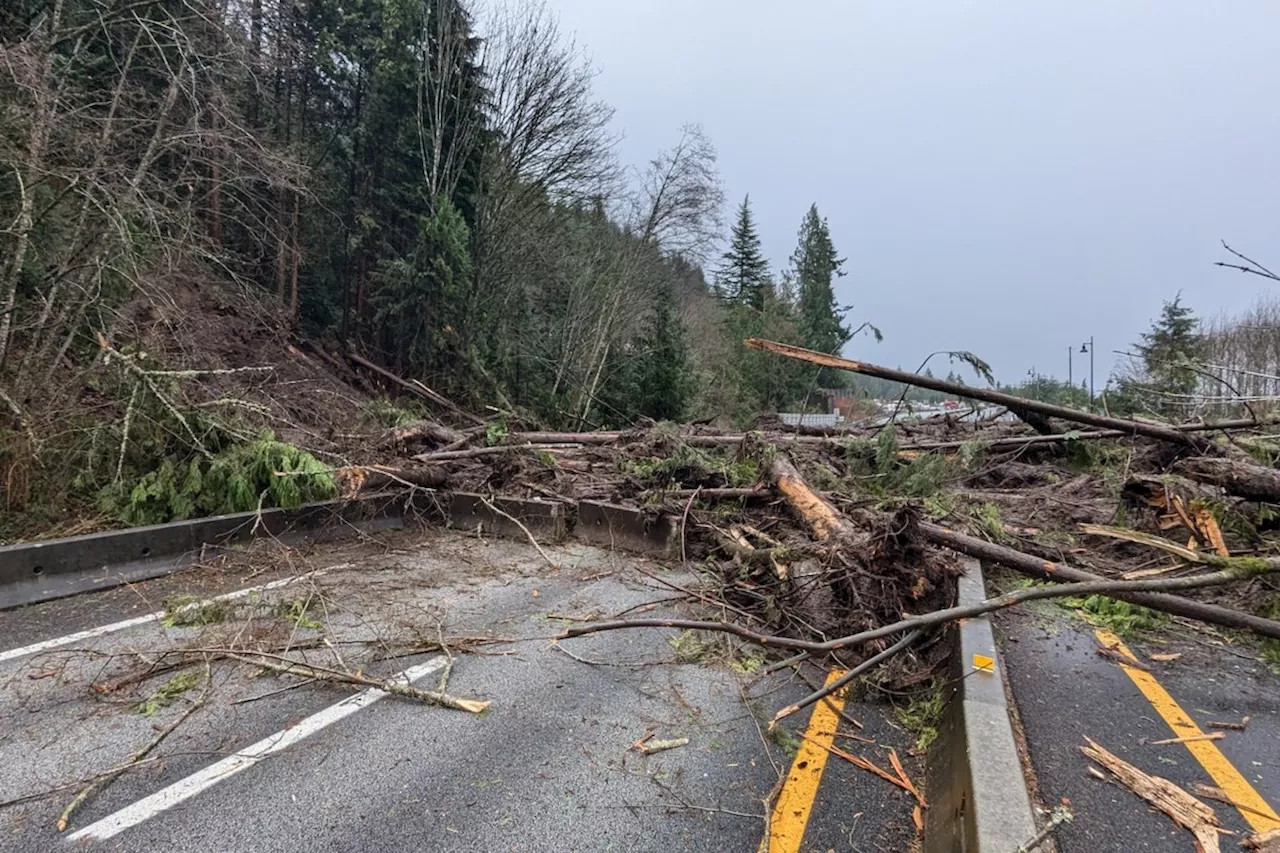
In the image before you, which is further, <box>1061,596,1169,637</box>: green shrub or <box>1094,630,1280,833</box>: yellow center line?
<box>1061,596,1169,637</box>: green shrub

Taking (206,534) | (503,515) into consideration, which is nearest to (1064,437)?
(503,515)

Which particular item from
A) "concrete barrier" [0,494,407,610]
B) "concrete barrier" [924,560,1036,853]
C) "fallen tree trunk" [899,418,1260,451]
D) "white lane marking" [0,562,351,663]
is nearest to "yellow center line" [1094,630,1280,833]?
"concrete barrier" [924,560,1036,853]

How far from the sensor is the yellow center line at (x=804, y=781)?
2498 millimetres

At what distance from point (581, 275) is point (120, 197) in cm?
1514

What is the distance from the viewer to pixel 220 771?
2799mm

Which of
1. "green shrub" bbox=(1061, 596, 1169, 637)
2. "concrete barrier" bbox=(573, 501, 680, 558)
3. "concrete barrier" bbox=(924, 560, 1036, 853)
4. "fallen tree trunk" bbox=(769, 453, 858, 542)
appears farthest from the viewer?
"concrete barrier" bbox=(573, 501, 680, 558)

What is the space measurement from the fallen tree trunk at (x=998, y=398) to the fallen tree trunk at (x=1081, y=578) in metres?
2.66

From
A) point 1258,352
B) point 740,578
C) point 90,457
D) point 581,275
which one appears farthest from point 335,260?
point 1258,352

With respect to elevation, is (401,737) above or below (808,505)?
below

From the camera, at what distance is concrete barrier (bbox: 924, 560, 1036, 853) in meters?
2.14

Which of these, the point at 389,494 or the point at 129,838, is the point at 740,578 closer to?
the point at 129,838

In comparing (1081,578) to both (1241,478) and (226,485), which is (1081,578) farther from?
(226,485)

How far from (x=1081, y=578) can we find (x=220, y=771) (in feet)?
15.5

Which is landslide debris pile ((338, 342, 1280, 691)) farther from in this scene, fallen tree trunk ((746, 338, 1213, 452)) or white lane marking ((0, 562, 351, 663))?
white lane marking ((0, 562, 351, 663))
